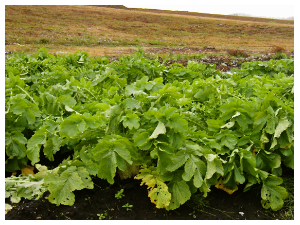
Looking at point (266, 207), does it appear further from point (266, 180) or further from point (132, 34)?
point (132, 34)

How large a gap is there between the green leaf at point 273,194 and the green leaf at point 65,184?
133cm

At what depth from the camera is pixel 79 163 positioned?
6.30ft

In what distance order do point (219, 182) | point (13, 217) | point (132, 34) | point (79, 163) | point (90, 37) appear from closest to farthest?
point (13, 217), point (79, 163), point (219, 182), point (90, 37), point (132, 34)

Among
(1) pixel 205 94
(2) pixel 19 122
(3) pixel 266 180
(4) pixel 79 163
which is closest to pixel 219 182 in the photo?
(3) pixel 266 180

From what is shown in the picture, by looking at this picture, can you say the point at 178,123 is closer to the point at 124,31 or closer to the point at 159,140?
the point at 159,140

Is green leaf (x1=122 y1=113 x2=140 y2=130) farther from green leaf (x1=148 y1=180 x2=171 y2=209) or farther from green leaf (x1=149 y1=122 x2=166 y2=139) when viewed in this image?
green leaf (x1=148 y1=180 x2=171 y2=209)

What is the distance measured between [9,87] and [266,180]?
8.06 ft

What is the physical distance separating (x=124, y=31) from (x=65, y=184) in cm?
2623

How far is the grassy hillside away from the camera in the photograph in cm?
1991

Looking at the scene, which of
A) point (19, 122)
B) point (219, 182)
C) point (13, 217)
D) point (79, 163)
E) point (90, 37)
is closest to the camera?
point (13, 217)

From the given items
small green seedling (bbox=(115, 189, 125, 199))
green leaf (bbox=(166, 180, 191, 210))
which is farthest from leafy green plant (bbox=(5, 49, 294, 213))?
small green seedling (bbox=(115, 189, 125, 199))

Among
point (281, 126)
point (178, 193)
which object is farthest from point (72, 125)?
point (281, 126)

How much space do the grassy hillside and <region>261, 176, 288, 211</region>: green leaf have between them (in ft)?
56.4

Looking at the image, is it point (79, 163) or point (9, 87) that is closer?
point (79, 163)
